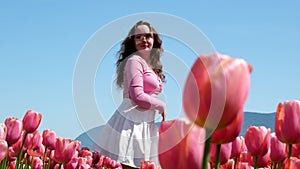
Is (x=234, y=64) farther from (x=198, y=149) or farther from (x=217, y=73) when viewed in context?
(x=198, y=149)

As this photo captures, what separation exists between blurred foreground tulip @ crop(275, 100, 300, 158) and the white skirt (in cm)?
303

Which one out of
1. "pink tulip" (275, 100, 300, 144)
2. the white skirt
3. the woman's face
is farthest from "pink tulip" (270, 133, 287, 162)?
the woman's face

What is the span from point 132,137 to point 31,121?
5.57ft

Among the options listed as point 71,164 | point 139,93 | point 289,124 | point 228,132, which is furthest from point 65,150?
point 228,132

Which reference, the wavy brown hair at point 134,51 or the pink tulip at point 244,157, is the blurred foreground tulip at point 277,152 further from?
the wavy brown hair at point 134,51

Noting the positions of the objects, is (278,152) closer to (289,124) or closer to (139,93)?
(289,124)

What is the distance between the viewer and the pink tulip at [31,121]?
305 cm

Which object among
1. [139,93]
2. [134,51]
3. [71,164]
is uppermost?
[134,51]

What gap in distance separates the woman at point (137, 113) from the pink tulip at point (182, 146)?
3495mm

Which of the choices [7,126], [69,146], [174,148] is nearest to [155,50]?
[69,146]

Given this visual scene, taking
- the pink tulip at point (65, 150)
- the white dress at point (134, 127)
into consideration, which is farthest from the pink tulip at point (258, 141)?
the white dress at point (134, 127)

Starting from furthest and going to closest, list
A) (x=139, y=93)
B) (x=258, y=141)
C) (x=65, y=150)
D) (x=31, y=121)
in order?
(x=139, y=93) → (x=65, y=150) → (x=31, y=121) → (x=258, y=141)

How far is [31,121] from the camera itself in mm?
3074

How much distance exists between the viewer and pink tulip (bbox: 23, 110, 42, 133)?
120 inches
